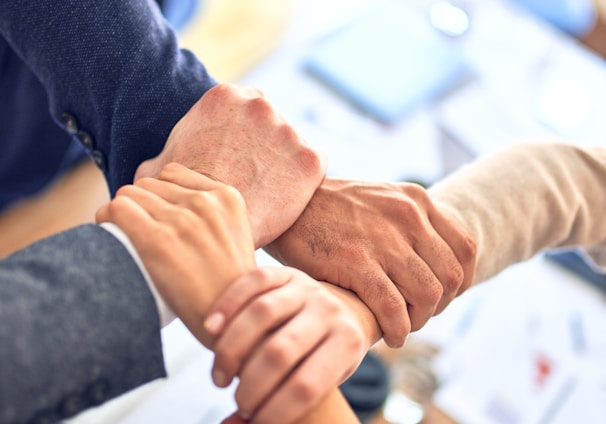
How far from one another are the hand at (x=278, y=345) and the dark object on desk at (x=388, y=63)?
2.58 feet

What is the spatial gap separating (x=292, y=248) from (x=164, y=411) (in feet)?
1.17

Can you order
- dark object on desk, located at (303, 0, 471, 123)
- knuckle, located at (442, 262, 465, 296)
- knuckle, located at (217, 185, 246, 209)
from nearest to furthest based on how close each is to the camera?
knuckle, located at (217, 185, 246, 209) → knuckle, located at (442, 262, 465, 296) → dark object on desk, located at (303, 0, 471, 123)

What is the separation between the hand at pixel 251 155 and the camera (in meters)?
0.65

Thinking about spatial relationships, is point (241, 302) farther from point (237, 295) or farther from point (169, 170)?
point (169, 170)

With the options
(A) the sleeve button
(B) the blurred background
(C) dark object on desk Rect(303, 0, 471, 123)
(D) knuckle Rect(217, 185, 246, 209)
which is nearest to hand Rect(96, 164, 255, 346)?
(D) knuckle Rect(217, 185, 246, 209)

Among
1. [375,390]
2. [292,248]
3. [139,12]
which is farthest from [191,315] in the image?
[375,390]

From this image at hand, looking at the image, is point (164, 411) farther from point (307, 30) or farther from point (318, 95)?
point (307, 30)

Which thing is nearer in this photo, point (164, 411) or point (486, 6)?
point (164, 411)

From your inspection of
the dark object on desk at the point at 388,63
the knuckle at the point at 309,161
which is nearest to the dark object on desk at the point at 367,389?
the knuckle at the point at 309,161

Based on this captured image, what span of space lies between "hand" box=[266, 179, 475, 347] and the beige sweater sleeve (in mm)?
49

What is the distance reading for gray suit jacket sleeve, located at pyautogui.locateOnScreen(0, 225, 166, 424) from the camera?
17.1 inches

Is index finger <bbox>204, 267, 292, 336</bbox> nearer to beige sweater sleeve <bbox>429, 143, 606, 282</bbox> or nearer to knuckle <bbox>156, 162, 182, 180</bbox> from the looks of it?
knuckle <bbox>156, 162, 182, 180</bbox>

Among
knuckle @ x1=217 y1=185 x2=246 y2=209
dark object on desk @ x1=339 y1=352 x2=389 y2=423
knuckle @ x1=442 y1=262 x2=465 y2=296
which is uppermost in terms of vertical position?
knuckle @ x1=217 y1=185 x2=246 y2=209

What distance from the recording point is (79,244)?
1.67 feet
